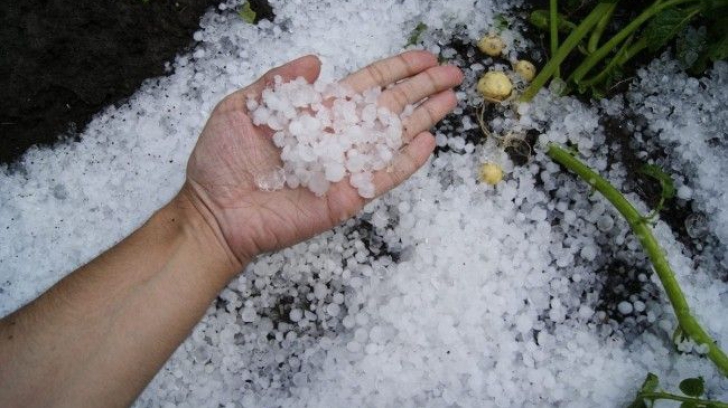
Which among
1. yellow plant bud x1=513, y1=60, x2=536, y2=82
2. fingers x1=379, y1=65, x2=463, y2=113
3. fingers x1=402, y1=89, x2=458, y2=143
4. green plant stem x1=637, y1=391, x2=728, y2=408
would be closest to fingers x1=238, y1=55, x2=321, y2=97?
fingers x1=379, y1=65, x2=463, y2=113

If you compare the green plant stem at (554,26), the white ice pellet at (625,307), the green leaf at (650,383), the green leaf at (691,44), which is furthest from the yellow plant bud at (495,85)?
the green leaf at (650,383)

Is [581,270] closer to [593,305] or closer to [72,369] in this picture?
[593,305]

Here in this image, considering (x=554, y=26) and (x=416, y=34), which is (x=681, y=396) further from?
(x=416, y=34)

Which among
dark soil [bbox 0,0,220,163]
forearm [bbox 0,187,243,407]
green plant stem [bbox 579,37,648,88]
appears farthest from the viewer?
dark soil [bbox 0,0,220,163]

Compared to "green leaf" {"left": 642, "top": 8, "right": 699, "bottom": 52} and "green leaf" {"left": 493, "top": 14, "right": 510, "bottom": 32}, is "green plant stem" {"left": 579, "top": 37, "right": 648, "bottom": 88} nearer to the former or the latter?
"green leaf" {"left": 642, "top": 8, "right": 699, "bottom": 52}

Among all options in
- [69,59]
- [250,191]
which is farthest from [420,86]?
[69,59]

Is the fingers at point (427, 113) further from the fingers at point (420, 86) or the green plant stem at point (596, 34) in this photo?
the green plant stem at point (596, 34)
